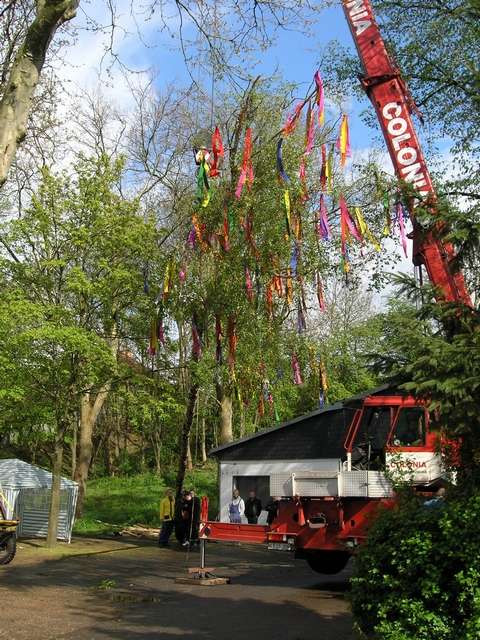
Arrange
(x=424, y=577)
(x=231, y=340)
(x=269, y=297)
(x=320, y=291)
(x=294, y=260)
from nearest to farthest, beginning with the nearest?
(x=424, y=577)
(x=294, y=260)
(x=231, y=340)
(x=320, y=291)
(x=269, y=297)

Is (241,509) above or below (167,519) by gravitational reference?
above

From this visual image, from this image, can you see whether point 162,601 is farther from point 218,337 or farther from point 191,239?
point 191,239

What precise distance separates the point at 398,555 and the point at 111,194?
Answer: 1897 centimetres

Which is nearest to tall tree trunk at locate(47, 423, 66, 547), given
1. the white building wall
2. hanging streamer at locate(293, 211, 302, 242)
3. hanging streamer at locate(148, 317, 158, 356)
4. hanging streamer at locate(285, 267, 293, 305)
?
hanging streamer at locate(148, 317, 158, 356)

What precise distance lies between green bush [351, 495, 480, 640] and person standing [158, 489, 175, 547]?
18.0m

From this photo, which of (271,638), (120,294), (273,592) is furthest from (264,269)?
(271,638)

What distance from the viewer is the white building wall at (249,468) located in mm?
29550

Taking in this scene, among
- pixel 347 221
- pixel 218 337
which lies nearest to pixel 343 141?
pixel 347 221

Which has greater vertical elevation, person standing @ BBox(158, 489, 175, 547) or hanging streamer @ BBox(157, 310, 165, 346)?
hanging streamer @ BBox(157, 310, 165, 346)

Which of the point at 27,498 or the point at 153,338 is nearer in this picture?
the point at 153,338

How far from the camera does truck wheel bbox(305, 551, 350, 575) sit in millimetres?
16375

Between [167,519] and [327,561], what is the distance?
908 cm

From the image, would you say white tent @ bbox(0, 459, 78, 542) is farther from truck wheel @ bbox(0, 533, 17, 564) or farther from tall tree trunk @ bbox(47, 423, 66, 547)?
truck wheel @ bbox(0, 533, 17, 564)

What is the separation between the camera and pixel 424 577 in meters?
6.43
